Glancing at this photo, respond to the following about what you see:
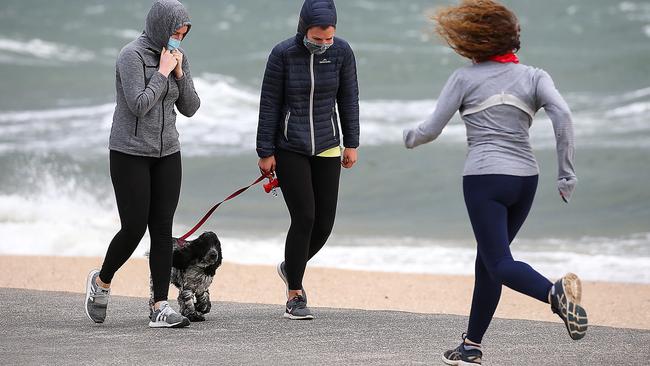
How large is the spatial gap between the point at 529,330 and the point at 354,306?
2536 millimetres

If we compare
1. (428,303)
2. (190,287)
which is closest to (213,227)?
(428,303)

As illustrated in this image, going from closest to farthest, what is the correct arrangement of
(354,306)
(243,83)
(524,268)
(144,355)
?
(524,268)
(144,355)
(354,306)
(243,83)

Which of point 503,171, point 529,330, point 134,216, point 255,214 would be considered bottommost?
point 255,214

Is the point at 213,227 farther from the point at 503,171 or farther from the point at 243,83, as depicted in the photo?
the point at 243,83

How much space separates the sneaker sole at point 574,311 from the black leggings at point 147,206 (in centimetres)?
252

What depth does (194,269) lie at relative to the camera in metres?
6.95

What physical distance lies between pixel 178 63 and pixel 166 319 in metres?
1.38

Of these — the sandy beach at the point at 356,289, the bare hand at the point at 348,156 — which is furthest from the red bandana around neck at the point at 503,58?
the sandy beach at the point at 356,289

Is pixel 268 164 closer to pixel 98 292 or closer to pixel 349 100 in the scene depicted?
pixel 349 100

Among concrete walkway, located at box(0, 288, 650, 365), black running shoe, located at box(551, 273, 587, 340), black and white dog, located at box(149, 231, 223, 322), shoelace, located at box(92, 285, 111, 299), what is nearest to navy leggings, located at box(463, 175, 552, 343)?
black running shoe, located at box(551, 273, 587, 340)

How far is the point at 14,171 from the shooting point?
17156 millimetres

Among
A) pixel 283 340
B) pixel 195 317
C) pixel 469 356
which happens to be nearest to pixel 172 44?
pixel 195 317

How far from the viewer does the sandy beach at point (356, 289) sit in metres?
9.04

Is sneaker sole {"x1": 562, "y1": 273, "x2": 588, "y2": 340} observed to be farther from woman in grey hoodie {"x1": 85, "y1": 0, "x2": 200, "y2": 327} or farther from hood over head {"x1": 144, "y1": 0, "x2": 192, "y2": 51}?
hood over head {"x1": 144, "y1": 0, "x2": 192, "y2": 51}
